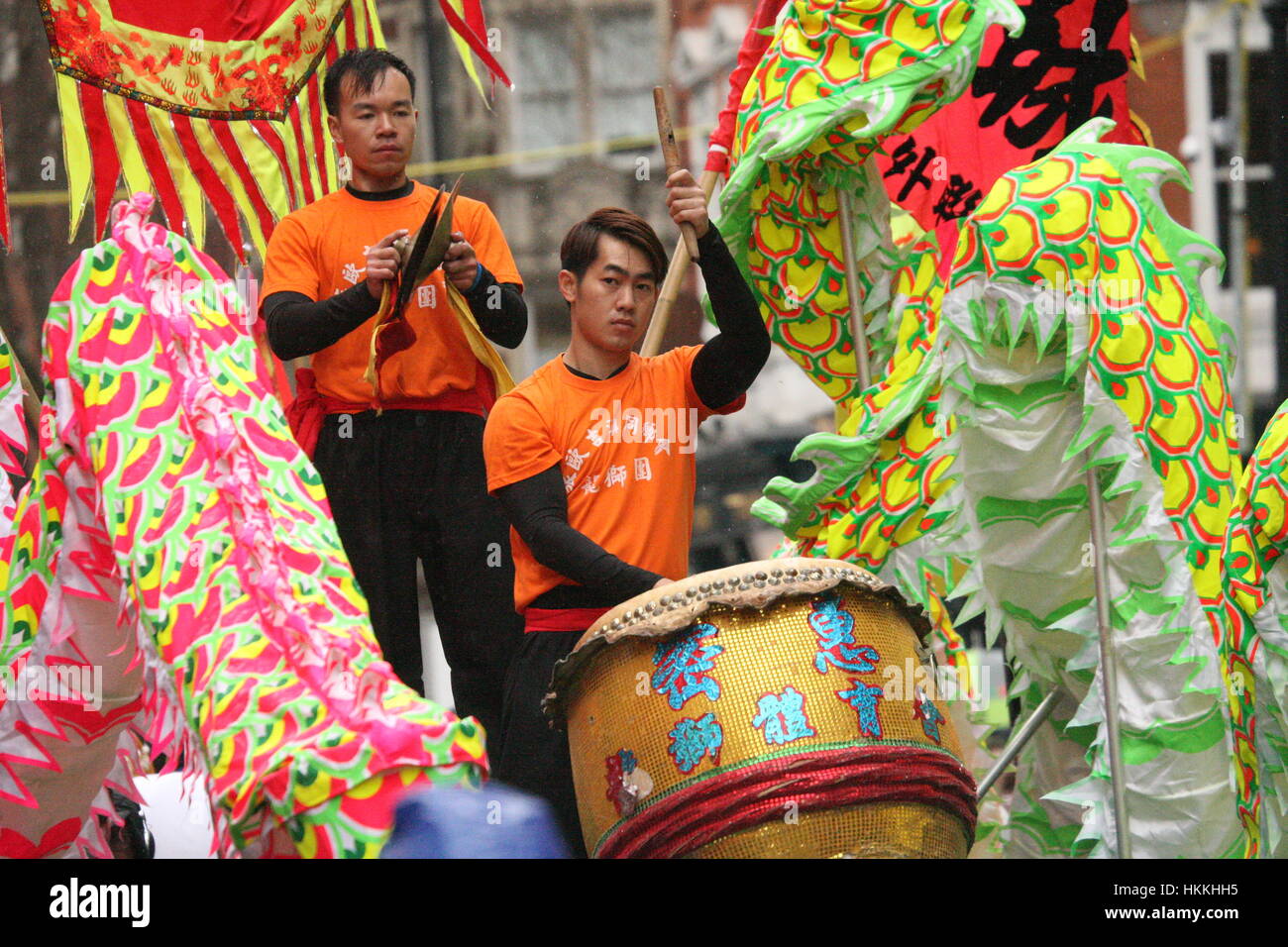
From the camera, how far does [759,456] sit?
24.2 feet

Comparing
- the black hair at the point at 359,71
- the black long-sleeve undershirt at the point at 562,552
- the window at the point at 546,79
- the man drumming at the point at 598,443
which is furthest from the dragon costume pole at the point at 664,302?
the window at the point at 546,79

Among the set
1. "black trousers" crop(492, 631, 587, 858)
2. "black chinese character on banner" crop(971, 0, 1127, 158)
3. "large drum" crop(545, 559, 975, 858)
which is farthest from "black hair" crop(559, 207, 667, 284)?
"black chinese character on banner" crop(971, 0, 1127, 158)

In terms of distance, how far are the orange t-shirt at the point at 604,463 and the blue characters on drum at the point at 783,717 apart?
1.90 feet

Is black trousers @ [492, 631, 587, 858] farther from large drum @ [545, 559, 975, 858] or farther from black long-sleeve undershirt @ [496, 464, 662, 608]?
large drum @ [545, 559, 975, 858]

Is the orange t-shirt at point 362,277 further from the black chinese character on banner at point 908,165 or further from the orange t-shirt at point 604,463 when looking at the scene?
the black chinese character on banner at point 908,165

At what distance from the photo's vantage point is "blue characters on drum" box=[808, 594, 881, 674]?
2.59 m

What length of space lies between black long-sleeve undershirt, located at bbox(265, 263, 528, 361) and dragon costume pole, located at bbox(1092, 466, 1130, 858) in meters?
1.04

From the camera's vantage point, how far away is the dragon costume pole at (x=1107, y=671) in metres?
2.87

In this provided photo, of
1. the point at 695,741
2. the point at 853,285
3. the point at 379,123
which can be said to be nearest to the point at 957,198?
the point at 853,285

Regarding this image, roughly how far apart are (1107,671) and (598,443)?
88 centimetres

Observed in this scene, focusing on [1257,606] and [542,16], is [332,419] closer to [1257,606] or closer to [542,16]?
[1257,606]

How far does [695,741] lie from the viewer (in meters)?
2.54

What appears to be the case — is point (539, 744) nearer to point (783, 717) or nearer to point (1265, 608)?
point (783, 717)
